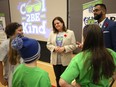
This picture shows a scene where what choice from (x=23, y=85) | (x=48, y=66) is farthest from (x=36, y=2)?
(x=23, y=85)

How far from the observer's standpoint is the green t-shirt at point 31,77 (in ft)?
3.84

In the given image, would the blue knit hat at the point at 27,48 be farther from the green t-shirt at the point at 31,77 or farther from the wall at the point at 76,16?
the wall at the point at 76,16

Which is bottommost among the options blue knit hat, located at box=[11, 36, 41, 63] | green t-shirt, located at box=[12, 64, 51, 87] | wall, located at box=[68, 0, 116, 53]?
green t-shirt, located at box=[12, 64, 51, 87]

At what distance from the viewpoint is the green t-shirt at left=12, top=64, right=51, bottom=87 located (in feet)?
3.84

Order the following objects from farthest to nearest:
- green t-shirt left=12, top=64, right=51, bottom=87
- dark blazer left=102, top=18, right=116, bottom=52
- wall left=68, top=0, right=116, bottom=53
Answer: wall left=68, top=0, right=116, bottom=53
dark blazer left=102, top=18, right=116, bottom=52
green t-shirt left=12, top=64, right=51, bottom=87

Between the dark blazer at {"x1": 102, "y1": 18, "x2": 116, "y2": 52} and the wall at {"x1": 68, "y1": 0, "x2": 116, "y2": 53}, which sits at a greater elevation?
the wall at {"x1": 68, "y1": 0, "x2": 116, "y2": 53}

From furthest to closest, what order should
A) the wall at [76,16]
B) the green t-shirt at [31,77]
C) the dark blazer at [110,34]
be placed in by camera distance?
the wall at [76,16] → the dark blazer at [110,34] → the green t-shirt at [31,77]

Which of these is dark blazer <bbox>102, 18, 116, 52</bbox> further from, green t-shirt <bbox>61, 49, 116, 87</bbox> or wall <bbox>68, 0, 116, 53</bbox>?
wall <bbox>68, 0, 116, 53</bbox>

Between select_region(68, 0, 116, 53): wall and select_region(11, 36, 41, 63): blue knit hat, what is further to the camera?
select_region(68, 0, 116, 53): wall

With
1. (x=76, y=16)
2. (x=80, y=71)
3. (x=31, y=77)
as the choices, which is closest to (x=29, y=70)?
(x=31, y=77)

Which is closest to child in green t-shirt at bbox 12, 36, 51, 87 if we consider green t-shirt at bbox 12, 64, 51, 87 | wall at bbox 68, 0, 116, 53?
green t-shirt at bbox 12, 64, 51, 87

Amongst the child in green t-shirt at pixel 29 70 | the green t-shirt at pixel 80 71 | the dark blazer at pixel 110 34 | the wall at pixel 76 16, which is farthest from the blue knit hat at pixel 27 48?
the wall at pixel 76 16

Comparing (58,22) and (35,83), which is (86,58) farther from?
(58,22)

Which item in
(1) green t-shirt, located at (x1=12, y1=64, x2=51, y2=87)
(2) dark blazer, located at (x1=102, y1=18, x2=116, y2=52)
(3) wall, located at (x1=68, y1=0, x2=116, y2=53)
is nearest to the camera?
(1) green t-shirt, located at (x1=12, y1=64, x2=51, y2=87)
